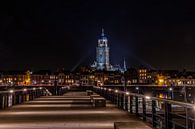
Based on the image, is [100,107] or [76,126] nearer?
[76,126]

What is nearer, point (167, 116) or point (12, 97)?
point (167, 116)

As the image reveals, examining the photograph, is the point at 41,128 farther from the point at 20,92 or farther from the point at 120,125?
the point at 20,92

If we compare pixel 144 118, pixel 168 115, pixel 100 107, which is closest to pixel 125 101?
pixel 100 107

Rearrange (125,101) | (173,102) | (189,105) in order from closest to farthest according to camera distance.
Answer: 1. (189,105)
2. (173,102)
3. (125,101)

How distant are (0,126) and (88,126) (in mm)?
3321

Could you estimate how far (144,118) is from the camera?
21.2 meters

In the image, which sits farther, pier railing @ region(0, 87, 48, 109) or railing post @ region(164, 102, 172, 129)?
pier railing @ region(0, 87, 48, 109)

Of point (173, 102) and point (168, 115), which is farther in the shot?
point (168, 115)

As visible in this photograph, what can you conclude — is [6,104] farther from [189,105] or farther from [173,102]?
[189,105]

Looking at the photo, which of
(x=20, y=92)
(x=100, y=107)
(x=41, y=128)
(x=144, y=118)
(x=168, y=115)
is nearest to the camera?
(x=168, y=115)

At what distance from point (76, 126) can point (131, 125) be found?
5554mm

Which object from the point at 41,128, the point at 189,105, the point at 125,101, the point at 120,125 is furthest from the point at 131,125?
the point at 125,101

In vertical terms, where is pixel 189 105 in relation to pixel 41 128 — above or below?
above

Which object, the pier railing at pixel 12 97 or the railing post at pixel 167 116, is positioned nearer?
the railing post at pixel 167 116
